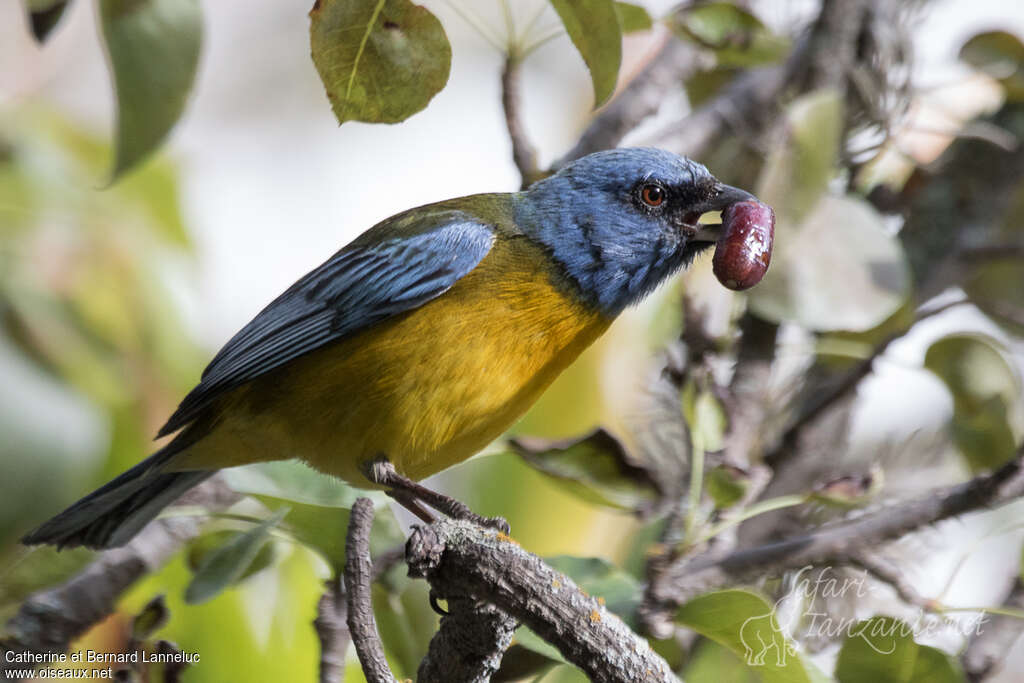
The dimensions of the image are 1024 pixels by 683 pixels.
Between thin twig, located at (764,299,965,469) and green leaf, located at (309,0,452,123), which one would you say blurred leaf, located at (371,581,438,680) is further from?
thin twig, located at (764,299,965,469)

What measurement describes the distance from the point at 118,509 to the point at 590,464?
143cm

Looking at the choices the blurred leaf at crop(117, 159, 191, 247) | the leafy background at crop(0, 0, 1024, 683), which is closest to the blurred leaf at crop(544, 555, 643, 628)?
the leafy background at crop(0, 0, 1024, 683)

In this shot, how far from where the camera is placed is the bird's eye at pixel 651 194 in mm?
3221

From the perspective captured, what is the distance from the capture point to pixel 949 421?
11.6ft

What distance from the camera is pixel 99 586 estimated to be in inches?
126

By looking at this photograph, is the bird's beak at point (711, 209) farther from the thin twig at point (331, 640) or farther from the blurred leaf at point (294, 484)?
the thin twig at point (331, 640)

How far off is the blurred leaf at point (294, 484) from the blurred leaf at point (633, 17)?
1.43 m

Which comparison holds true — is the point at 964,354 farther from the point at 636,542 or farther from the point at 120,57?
the point at 120,57

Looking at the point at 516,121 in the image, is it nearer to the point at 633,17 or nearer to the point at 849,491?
the point at 633,17

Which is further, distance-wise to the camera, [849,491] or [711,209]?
[711,209]

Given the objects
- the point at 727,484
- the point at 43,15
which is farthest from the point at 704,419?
the point at 43,15

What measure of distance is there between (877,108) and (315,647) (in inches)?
102

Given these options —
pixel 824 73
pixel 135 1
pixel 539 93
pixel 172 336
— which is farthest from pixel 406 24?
pixel 539 93

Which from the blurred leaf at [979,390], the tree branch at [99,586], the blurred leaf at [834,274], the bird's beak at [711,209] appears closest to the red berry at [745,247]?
the bird's beak at [711,209]
